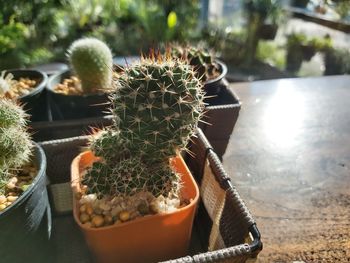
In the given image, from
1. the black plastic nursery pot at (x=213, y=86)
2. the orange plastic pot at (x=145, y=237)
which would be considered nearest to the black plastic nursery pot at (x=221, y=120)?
the black plastic nursery pot at (x=213, y=86)

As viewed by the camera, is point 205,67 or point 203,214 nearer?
point 203,214

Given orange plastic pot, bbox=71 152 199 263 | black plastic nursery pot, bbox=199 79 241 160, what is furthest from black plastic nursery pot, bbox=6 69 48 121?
black plastic nursery pot, bbox=199 79 241 160

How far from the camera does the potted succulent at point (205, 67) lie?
3.60 feet

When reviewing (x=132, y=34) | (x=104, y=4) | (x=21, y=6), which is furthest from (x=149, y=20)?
(x=21, y=6)

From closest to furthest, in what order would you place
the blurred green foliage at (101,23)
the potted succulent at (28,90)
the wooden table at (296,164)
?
the wooden table at (296,164), the potted succulent at (28,90), the blurred green foliage at (101,23)

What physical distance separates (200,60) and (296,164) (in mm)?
444

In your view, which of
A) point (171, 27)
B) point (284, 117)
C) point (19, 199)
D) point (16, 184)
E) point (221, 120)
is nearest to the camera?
point (19, 199)

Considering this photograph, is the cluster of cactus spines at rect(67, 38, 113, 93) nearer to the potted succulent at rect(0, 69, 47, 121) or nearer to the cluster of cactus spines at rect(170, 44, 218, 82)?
the potted succulent at rect(0, 69, 47, 121)

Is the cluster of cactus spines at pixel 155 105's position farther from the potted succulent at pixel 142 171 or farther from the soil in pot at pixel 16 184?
the soil in pot at pixel 16 184

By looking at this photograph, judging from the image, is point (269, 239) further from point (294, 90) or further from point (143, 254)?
point (294, 90)

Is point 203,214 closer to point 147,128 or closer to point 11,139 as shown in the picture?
point 147,128

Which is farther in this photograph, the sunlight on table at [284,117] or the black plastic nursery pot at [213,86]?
the sunlight on table at [284,117]

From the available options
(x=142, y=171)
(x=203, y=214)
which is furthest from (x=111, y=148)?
(x=203, y=214)

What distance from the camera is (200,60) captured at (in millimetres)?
1120
